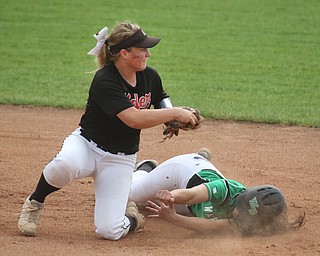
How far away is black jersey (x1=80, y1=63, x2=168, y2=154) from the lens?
5828mm

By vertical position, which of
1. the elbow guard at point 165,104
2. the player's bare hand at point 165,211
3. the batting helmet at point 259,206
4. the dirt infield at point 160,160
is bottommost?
the dirt infield at point 160,160

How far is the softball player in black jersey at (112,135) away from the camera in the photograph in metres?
5.80

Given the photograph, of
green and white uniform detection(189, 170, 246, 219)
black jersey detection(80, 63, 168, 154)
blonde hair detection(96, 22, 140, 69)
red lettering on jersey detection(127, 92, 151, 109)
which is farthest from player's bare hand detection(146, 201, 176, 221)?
blonde hair detection(96, 22, 140, 69)

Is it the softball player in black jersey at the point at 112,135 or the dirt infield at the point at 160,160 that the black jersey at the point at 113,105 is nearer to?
the softball player in black jersey at the point at 112,135

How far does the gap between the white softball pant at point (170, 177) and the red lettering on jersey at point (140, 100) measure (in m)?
0.61

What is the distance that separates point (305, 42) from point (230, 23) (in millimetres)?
2324

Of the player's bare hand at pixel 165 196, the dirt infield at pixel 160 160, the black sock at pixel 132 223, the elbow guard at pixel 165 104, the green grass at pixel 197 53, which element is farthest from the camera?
the green grass at pixel 197 53

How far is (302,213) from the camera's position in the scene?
652 centimetres

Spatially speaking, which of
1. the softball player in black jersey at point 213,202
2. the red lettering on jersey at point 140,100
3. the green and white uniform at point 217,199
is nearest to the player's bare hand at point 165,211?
the softball player in black jersey at point 213,202

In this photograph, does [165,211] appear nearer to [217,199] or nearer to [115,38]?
[217,199]

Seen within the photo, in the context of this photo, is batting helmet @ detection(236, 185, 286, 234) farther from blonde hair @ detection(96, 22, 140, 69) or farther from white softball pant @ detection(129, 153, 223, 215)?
blonde hair @ detection(96, 22, 140, 69)

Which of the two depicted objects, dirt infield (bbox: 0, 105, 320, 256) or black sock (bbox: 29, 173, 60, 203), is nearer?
dirt infield (bbox: 0, 105, 320, 256)

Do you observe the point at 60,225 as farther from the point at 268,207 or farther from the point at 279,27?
the point at 279,27

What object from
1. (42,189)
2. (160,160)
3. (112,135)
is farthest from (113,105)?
(160,160)
